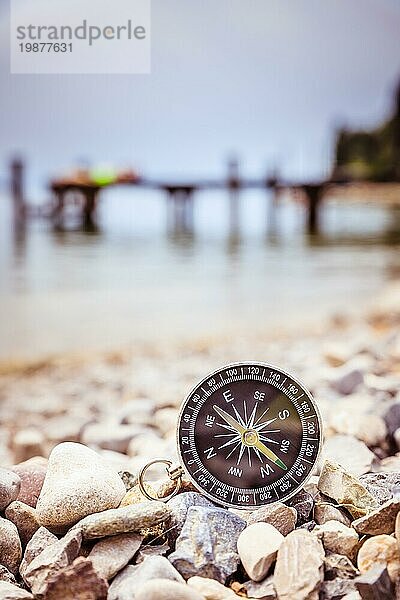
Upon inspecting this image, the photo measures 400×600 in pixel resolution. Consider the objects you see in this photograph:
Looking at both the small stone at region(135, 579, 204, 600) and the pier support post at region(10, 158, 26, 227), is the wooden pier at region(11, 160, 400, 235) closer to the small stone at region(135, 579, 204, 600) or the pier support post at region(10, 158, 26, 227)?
the pier support post at region(10, 158, 26, 227)

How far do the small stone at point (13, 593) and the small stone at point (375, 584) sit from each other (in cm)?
41

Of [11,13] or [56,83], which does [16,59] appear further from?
[56,83]

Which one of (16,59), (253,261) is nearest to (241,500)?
(16,59)

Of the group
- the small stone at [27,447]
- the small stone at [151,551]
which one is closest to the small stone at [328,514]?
the small stone at [151,551]

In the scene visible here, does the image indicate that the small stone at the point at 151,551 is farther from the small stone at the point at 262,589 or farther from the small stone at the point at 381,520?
the small stone at the point at 381,520

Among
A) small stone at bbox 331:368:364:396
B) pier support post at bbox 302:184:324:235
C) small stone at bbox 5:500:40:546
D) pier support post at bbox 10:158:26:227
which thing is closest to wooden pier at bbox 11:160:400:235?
pier support post at bbox 302:184:324:235

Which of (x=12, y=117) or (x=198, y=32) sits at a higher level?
(x=198, y=32)

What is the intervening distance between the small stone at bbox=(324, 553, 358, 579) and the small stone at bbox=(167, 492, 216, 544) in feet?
0.60

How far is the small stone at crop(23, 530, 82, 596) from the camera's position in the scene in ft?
3.29

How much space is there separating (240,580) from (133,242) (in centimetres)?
651

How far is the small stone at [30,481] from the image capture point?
1.18 meters

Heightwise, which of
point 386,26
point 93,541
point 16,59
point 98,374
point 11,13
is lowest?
point 98,374

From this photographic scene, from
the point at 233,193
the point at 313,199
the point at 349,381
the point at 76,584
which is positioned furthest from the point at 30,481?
the point at 313,199

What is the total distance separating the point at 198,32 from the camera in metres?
3.60
